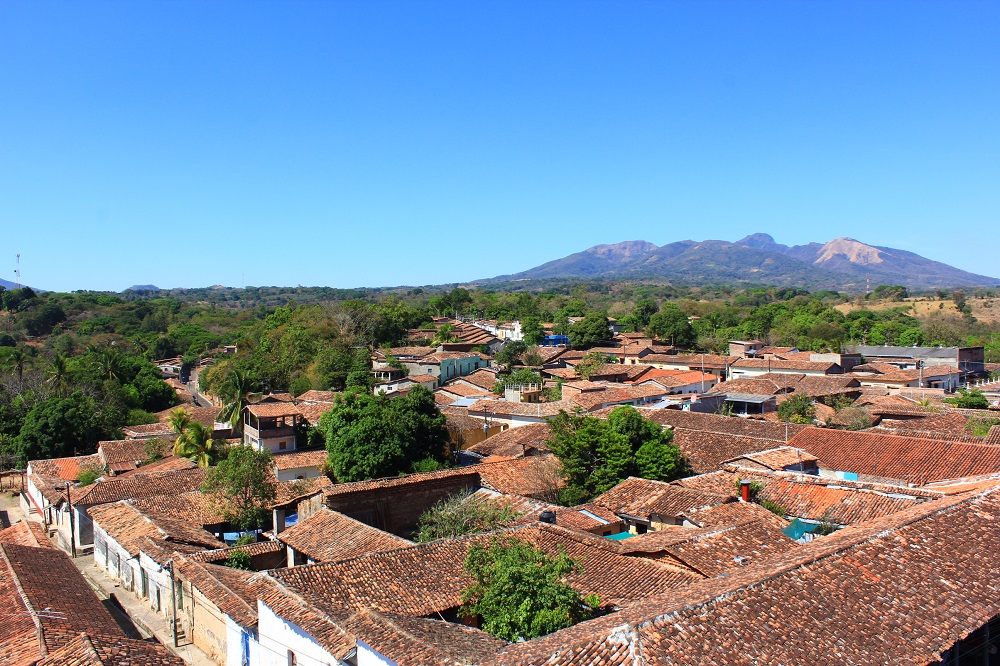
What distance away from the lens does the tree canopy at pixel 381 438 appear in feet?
70.1

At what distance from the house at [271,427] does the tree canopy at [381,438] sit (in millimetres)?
2953

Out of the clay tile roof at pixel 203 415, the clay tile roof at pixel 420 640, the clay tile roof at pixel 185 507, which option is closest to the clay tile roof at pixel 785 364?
the clay tile roof at pixel 203 415

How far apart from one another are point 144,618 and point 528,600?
10.2 m

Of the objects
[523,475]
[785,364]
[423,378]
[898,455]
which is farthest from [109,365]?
[898,455]

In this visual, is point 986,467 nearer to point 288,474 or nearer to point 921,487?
point 921,487

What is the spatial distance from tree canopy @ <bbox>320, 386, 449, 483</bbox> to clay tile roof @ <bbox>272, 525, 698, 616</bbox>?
914cm

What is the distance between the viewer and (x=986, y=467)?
17188 mm

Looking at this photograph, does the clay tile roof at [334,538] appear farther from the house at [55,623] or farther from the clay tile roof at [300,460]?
the clay tile roof at [300,460]

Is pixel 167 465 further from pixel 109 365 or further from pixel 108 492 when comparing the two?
pixel 109 365

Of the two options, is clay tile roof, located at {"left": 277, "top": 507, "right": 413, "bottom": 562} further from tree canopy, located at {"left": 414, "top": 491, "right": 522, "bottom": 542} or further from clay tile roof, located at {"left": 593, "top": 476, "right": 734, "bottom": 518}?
clay tile roof, located at {"left": 593, "top": 476, "right": 734, "bottom": 518}

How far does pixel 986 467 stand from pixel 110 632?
18.4 metres

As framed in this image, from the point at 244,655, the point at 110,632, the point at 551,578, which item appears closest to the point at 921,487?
the point at 551,578

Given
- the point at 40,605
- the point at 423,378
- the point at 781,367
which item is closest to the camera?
the point at 40,605

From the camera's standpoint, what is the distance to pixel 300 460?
2327cm
